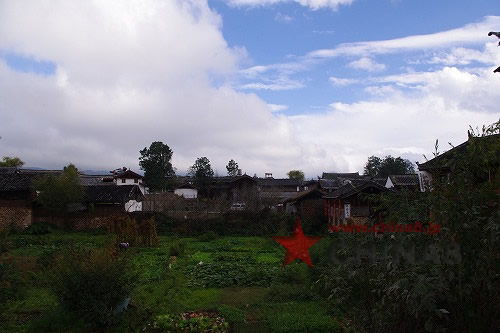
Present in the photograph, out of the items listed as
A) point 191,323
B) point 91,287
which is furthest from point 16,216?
point 191,323

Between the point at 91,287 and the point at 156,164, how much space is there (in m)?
40.4

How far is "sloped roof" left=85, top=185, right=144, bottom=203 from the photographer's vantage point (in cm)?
2970

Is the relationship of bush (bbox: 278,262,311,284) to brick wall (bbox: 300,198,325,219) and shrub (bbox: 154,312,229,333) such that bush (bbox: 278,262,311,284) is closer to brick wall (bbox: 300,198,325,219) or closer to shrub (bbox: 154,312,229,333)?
shrub (bbox: 154,312,229,333)

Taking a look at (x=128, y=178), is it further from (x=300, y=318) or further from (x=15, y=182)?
(x=300, y=318)

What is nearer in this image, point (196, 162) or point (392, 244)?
point (392, 244)

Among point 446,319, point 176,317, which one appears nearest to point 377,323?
point 446,319

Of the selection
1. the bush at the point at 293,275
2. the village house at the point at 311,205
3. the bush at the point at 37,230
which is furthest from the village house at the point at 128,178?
the bush at the point at 293,275

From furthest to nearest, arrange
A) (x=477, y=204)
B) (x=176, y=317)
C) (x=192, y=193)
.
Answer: (x=192, y=193) < (x=176, y=317) < (x=477, y=204)

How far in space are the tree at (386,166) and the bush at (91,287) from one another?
34980mm

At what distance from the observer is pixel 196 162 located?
49.2 meters

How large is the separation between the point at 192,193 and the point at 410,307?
49.5 metres

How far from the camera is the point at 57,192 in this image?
27.4 meters

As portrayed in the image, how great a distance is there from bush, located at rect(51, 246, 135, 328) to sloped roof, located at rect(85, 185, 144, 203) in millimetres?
21958

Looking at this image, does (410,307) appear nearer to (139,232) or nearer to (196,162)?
(139,232)
